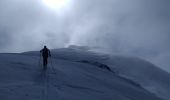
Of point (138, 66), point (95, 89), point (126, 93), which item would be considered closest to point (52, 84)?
point (95, 89)

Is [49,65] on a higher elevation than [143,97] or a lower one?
higher

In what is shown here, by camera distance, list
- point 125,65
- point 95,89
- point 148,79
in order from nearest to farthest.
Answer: point 95,89
point 148,79
point 125,65

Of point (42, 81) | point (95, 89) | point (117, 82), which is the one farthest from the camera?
point (117, 82)

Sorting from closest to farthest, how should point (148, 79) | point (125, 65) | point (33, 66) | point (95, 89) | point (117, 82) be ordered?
point (95, 89)
point (33, 66)
point (117, 82)
point (148, 79)
point (125, 65)

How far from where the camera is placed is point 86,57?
60812mm

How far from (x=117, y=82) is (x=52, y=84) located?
12.2m

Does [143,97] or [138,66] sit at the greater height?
[138,66]

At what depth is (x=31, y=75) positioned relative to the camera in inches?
1367

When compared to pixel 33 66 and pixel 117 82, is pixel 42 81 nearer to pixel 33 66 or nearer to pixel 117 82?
pixel 33 66

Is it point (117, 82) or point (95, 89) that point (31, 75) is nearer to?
point (95, 89)

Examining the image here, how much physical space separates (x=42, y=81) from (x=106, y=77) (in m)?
12.5

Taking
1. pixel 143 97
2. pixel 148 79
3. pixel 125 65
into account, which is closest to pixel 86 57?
pixel 125 65

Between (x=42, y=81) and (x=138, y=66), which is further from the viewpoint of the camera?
(x=138, y=66)

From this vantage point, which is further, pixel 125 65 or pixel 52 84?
pixel 125 65
